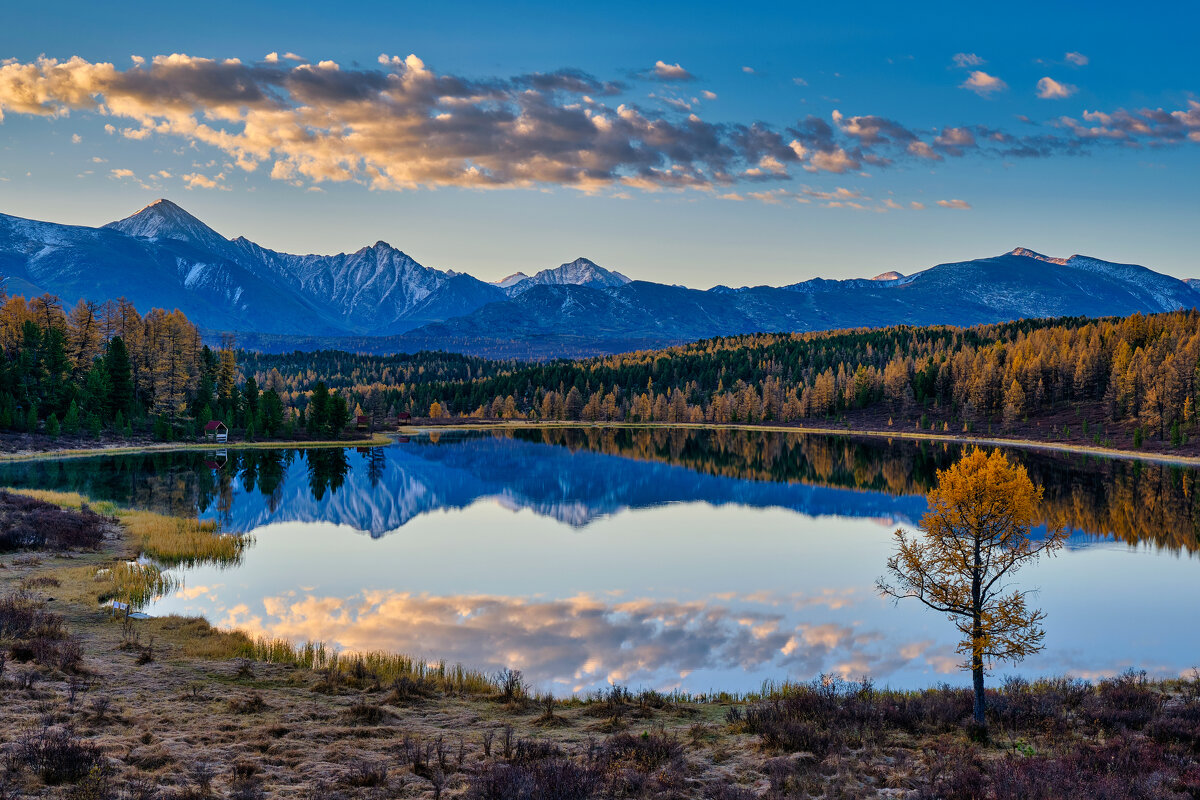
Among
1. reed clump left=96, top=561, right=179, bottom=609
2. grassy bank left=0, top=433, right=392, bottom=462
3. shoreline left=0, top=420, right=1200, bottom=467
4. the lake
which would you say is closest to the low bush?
reed clump left=96, top=561, right=179, bottom=609

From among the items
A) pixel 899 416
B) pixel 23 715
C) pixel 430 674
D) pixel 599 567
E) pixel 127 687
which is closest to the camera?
pixel 23 715

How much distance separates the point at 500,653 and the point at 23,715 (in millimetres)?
14656

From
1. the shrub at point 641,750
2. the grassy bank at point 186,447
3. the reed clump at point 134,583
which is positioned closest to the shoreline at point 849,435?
the grassy bank at point 186,447

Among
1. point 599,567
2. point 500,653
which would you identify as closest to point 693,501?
point 599,567

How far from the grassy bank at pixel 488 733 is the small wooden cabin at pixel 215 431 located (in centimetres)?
10774

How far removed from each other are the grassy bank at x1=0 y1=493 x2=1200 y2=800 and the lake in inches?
161

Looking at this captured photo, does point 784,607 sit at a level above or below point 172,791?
A: below

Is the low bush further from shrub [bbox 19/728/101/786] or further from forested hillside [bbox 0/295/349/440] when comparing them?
forested hillside [bbox 0/295/349/440]

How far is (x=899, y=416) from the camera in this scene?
7771 inches

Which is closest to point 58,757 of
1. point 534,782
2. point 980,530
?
point 534,782

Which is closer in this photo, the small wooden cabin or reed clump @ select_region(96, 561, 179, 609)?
reed clump @ select_region(96, 561, 179, 609)

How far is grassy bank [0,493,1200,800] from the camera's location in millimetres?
13258

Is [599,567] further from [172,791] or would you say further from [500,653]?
[172,791]

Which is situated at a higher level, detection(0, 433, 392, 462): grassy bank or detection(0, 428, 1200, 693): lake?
detection(0, 428, 1200, 693): lake
